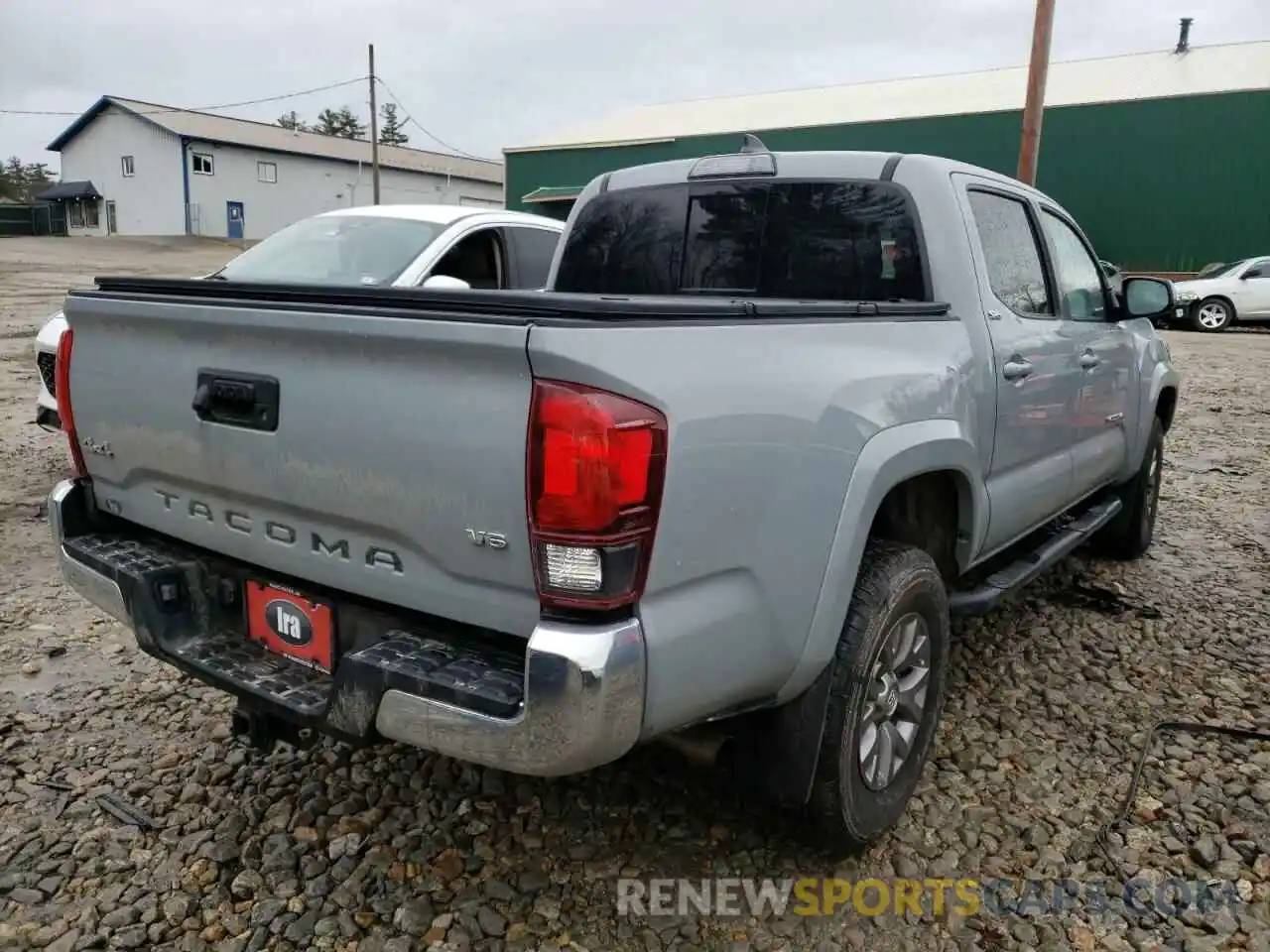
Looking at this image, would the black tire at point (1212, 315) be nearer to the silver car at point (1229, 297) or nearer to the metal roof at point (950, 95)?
the silver car at point (1229, 297)

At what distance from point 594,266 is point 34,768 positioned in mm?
2530

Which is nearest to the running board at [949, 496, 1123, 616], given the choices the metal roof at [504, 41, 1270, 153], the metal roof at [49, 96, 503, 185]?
the metal roof at [504, 41, 1270, 153]

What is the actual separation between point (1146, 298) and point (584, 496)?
3.42 m

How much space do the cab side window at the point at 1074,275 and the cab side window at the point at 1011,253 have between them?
0.52 feet

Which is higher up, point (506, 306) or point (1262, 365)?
point (506, 306)

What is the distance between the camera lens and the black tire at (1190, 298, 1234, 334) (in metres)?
18.4

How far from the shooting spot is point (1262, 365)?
1341 centimetres

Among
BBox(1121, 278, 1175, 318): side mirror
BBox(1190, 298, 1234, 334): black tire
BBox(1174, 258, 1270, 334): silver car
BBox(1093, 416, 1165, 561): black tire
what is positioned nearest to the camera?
BBox(1121, 278, 1175, 318): side mirror

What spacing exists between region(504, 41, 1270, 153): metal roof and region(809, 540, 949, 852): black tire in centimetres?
2606

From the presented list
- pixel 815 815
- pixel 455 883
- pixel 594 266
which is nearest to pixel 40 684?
pixel 455 883

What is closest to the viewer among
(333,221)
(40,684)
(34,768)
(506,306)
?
(506,306)

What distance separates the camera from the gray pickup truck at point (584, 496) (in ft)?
6.11

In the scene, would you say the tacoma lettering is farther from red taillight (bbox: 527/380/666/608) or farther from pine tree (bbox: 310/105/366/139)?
pine tree (bbox: 310/105/366/139)

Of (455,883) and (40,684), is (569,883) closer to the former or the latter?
(455,883)
